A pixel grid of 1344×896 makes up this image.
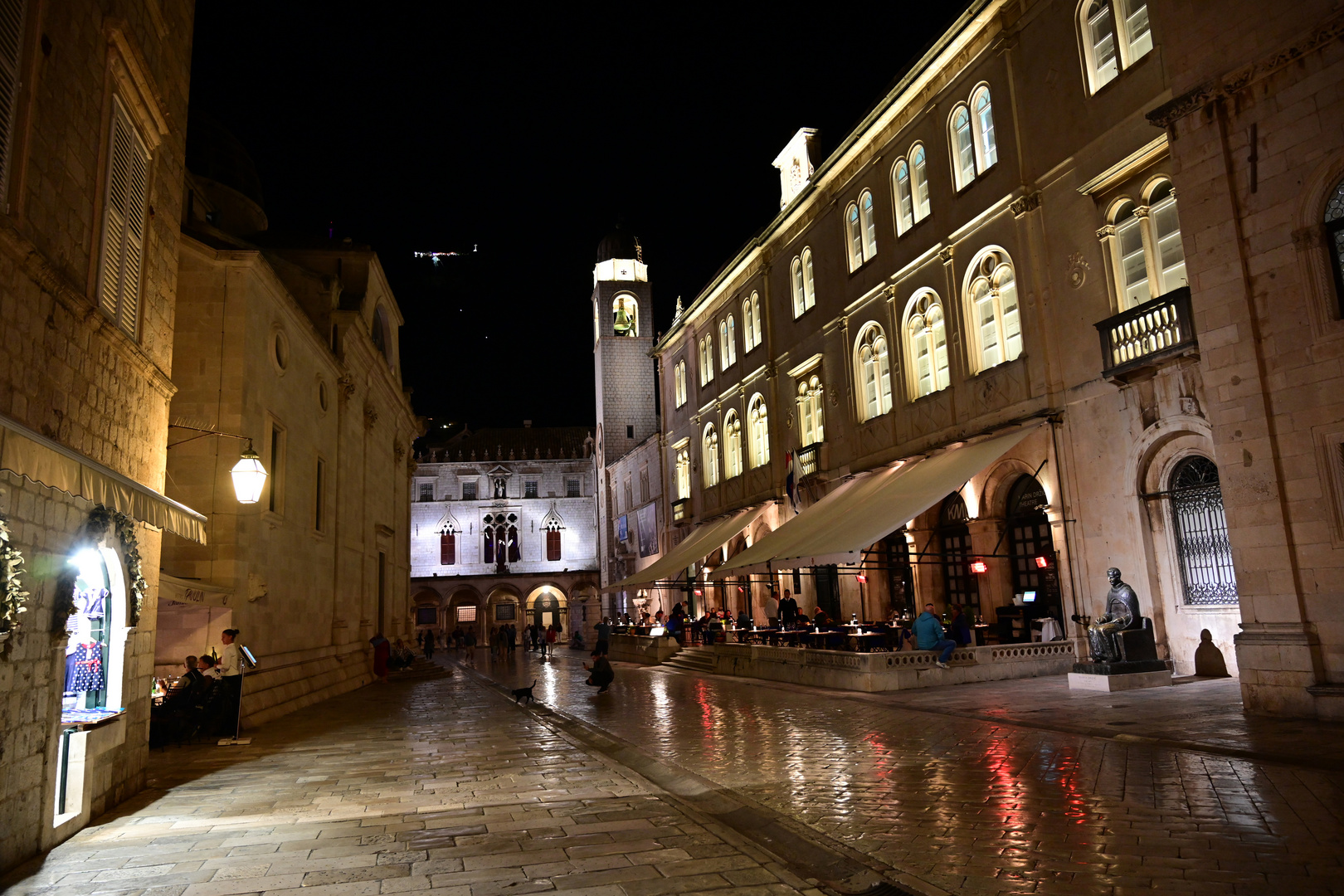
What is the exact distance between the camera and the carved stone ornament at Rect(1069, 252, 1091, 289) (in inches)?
593

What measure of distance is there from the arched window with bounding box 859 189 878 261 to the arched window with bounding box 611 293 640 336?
30.3 metres

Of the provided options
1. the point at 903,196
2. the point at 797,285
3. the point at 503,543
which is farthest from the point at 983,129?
the point at 503,543

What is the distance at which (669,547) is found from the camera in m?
36.9

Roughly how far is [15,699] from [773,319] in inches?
938

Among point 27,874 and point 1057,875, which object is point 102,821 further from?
point 1057,875

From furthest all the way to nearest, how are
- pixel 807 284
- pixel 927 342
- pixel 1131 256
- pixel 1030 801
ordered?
pixel 807 284, pixel 927 342, pixel 1131 256, pixel 1030 801

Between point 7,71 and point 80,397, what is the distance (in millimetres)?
2480

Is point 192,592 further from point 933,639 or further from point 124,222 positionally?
point 933,639

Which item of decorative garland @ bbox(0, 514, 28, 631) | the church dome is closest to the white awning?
decorative garland @ bbox(0, 514, 28, 631)

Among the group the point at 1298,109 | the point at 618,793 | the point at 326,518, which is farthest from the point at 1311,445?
the point at 326,518

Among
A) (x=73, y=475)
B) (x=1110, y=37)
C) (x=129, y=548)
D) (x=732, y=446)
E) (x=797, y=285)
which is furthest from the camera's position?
(x=732, y=446)

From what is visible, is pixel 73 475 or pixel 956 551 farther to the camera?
pixel 956 551

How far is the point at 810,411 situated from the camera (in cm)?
2539

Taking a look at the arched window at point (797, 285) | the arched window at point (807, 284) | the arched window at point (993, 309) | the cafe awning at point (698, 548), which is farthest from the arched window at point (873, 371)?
the cafe awning at point (698, 548)
